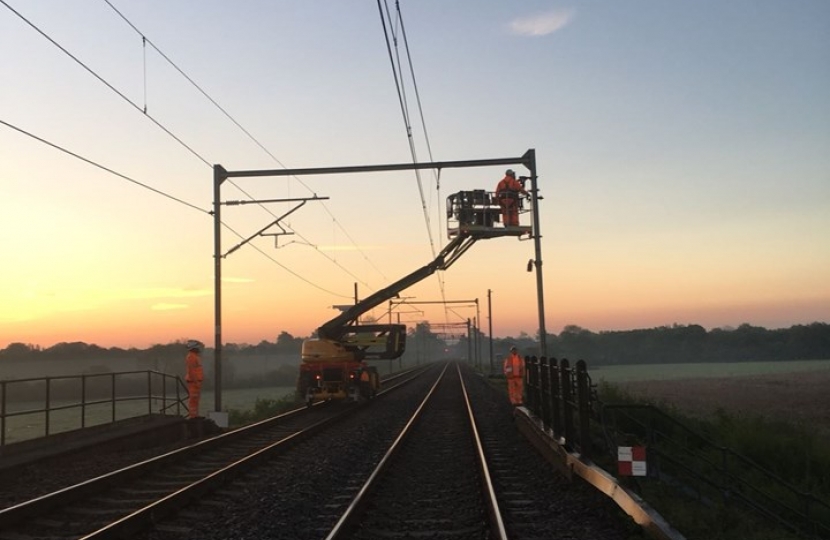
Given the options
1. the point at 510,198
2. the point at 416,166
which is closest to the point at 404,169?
the point at 416,166

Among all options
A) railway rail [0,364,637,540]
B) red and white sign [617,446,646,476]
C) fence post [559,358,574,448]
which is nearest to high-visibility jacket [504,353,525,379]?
railway rail [0,364,637,540]

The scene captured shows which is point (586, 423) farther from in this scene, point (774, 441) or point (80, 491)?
point (774, 441)

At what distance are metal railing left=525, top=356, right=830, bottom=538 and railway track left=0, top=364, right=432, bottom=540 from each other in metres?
5.58

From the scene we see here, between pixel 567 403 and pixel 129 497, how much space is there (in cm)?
689

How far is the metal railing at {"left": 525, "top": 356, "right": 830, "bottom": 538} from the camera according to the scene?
10.7 m

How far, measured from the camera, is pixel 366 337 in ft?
96.1

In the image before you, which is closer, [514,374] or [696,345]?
[514,374]

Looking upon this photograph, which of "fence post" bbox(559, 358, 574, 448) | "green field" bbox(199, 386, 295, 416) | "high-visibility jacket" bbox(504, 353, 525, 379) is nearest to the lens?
"fence post" bbox(559, 358, 574, 448)

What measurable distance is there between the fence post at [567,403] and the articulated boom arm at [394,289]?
1003cm

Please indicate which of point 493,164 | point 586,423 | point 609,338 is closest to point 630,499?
point 586,423

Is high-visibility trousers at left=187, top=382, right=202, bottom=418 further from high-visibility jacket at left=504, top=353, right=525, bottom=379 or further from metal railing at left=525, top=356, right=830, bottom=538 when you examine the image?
high-visibility jacket at left=504, top=353, right=525, bottom=379

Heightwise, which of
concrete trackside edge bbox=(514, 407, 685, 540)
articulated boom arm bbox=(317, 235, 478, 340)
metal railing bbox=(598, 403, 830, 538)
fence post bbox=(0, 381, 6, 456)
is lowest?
metal railing bbox=(598, 403, 830, 538)

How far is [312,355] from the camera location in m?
26.7

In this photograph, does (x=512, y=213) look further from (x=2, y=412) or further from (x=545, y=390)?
(x=2, y=412)
